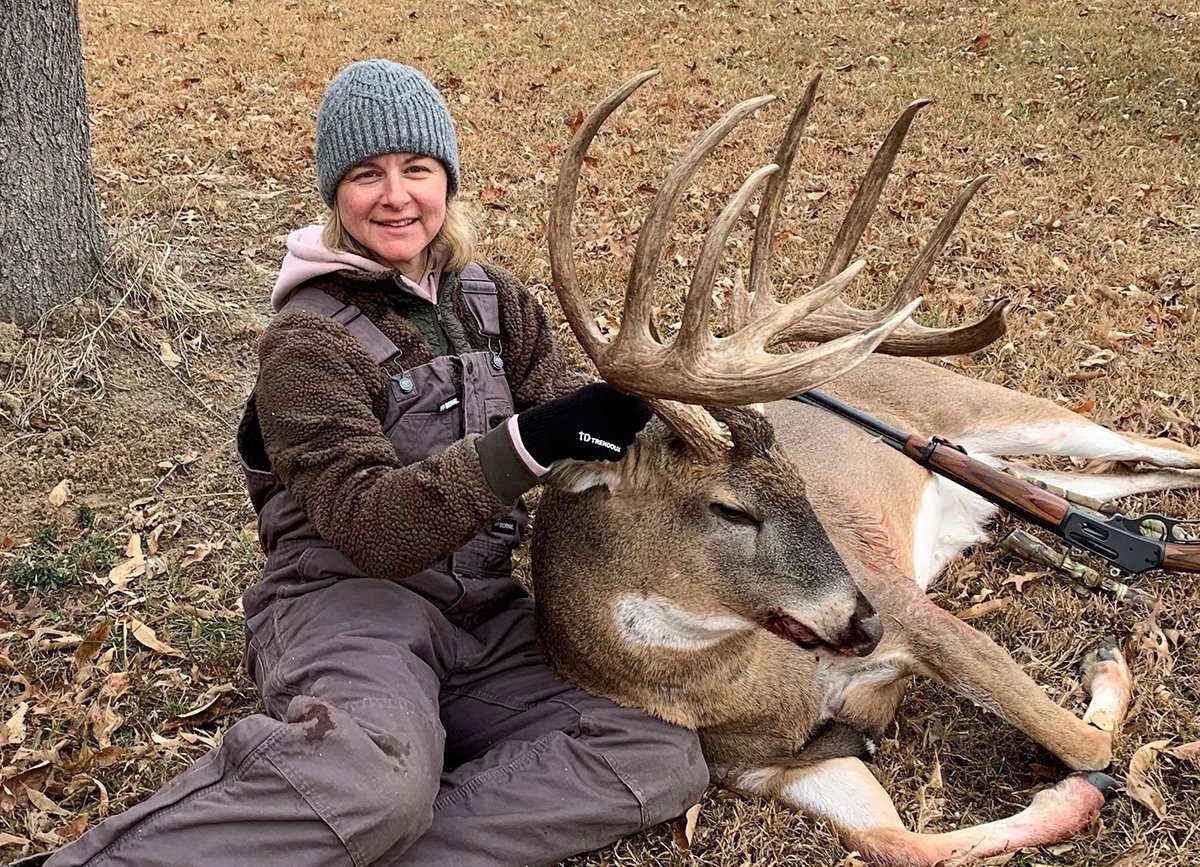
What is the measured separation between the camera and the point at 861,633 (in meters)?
2.89

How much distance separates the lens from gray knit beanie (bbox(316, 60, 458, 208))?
323 centimetres

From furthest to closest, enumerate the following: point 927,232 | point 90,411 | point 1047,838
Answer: point 927,232 → point 90,411 → point 1047,838

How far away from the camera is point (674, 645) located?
3154 mm

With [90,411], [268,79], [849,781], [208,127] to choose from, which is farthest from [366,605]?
[268,79]

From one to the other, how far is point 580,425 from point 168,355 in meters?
3.39

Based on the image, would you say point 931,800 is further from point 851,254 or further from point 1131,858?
point 851,254

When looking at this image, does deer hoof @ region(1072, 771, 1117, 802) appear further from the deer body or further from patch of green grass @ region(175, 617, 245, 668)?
patch of green grass @ region(175, 617, 245, 668)

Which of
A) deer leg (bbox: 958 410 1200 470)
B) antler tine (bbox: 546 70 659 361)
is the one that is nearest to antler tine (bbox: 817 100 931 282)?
antler tine (bbox: 546 70 659 361)

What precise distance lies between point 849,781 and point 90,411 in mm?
3630

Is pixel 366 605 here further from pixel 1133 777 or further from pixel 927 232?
pixel 927 232

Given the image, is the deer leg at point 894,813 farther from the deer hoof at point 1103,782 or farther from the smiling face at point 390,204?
the smiling face at point 390,204

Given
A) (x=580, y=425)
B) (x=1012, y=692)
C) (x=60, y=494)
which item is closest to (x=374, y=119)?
(x=580, y=425)

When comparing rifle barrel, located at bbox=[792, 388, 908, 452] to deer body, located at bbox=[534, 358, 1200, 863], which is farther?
rifle barrel, located at bbox=[792, 388, 908, 452]

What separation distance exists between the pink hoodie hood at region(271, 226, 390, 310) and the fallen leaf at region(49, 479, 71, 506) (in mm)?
1876
